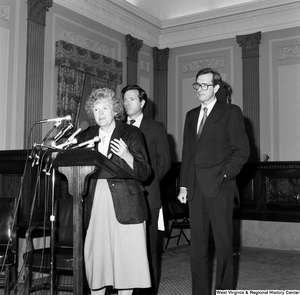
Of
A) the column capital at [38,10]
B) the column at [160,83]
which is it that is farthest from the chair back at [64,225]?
the column at [160,83]

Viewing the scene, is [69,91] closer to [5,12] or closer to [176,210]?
[5,12]

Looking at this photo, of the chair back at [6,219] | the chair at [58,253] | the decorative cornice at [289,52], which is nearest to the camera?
the chair at [58,253]

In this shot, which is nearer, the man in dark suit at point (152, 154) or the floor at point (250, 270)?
the man in dark suit at point (152, 154)

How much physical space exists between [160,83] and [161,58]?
0.55m

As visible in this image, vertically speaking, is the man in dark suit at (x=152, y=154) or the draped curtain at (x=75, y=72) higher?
the draped curtain at (x=75, y=72)

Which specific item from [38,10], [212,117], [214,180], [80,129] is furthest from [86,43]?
[80,129]

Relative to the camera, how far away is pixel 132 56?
28.8 feet

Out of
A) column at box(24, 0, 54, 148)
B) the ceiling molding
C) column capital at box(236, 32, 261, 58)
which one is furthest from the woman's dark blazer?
column capital at box(236, 32, 261, 58)

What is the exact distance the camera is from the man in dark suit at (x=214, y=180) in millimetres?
3039

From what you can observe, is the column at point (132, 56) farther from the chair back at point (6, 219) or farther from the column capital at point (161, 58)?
the chair back at point (6, 219)

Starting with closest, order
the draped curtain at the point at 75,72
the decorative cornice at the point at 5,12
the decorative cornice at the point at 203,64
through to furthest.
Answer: the decorative cornice at the point at 5,12
the draped curtain at the point at 75,72
the decorative cornice at the point at 203,64

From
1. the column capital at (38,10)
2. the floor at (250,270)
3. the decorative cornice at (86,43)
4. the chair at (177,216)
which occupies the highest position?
the column capital at (38,10)

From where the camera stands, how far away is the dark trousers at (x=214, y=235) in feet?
9.97

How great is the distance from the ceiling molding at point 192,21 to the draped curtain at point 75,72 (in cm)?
74
